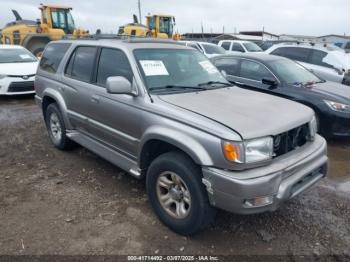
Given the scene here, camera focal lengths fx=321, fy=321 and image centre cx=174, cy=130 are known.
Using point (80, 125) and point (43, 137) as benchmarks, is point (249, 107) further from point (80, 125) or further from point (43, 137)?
point (43, 137)

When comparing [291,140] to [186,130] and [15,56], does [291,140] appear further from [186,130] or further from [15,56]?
[15,56]

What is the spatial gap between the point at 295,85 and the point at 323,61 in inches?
163

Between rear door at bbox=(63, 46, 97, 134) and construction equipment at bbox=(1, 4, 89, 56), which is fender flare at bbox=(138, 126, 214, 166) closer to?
rear door at bbox=(63, 46, 97, 134)

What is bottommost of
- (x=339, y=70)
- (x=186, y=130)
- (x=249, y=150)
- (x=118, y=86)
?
(x=339, y=70)

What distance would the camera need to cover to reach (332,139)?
19.7 feet

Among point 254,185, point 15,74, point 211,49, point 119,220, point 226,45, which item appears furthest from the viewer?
point 226,45

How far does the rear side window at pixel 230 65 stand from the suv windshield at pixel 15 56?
19.9 ft

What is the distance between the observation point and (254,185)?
2.57m

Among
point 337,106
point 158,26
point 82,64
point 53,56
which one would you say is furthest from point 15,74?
point 158,26

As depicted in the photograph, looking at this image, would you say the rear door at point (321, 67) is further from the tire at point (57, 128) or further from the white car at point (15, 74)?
the white car at point (15, 74)

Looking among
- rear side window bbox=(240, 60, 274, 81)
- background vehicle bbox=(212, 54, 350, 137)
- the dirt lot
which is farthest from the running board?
rear side window bbox=(240, 60, 274, 81)

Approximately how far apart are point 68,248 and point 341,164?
4133 millimetres

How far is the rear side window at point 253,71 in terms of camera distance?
21.2 feet

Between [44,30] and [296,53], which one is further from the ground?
[44,30]
